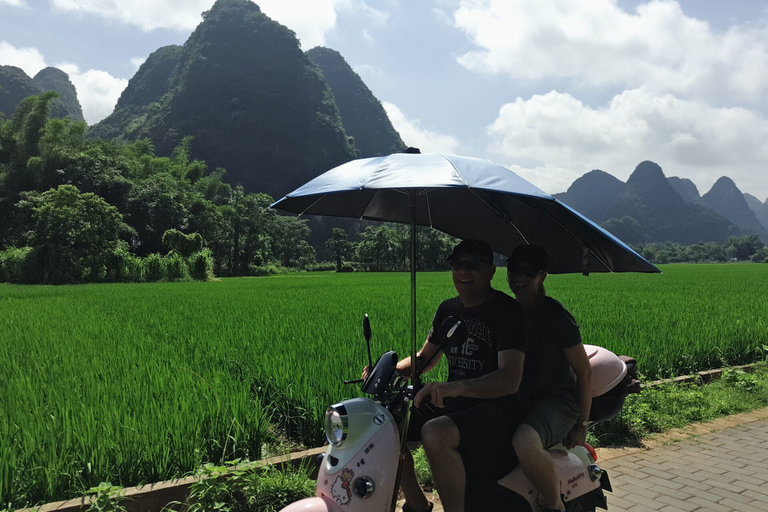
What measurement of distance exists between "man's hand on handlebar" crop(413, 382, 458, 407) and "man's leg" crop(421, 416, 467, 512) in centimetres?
11

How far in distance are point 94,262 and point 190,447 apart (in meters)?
28.9

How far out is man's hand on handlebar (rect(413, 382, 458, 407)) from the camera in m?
1.78

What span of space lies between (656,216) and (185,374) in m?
190

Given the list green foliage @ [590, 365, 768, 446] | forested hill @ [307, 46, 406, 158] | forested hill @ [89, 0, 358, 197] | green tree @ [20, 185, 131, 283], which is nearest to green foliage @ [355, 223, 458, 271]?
forested hill @ [89, 0, 358, 197]

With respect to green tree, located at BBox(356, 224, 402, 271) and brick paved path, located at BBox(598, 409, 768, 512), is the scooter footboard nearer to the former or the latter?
brick paved path, located at BBox(598, 409, 768, 512)

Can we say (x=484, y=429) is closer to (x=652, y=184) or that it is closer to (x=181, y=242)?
(x=181, y=242)

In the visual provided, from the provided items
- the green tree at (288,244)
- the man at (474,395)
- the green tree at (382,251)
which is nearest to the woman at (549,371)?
the man at (474,395)

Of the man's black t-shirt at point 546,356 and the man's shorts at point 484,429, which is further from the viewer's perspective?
the man's black t-shirt at point 546,356

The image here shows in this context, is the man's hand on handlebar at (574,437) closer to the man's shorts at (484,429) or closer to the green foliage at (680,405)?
the man's shorts at (484,429)

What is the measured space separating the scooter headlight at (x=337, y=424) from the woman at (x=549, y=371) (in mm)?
758

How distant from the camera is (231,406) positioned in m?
3.33

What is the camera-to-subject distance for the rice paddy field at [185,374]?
2711 millimetres

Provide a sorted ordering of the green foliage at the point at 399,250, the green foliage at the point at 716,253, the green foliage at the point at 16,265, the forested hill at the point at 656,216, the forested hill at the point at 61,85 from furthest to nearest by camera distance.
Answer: the forested hill at the point at 656,216 → the forested hill at the point at 61,85 → the green foliage at the point at 716,253 → the green foliage at the point at 399,250 → the green foliage at the point at 16,265

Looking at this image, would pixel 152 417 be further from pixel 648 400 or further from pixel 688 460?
pixel 648 400
